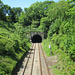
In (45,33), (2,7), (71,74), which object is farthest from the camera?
(45,33)

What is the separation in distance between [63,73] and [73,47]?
9.49 ft

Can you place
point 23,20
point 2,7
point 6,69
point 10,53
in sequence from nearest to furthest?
point 6,69 < point 10,53 < point 2,7 < point 23,20

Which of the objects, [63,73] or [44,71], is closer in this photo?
[63,73]

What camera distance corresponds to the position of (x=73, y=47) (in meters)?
10.5

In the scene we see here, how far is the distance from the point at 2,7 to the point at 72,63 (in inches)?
1010

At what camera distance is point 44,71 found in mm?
10797

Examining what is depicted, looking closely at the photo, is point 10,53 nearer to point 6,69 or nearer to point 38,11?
point 6,69

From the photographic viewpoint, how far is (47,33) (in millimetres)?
35469

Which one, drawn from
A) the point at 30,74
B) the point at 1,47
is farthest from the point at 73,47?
the point at 1,47

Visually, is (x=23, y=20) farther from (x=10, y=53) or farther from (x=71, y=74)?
(x=71, y=74)

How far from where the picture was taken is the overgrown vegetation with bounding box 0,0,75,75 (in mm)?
11133

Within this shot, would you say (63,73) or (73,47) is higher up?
(73,47)

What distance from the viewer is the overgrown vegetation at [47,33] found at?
36.5 feet

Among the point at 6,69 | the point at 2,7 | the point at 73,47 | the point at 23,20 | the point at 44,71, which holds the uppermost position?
the point at 2,7
